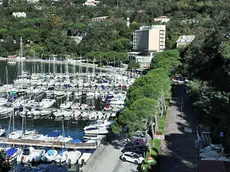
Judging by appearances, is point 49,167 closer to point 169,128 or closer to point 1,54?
point 169,128

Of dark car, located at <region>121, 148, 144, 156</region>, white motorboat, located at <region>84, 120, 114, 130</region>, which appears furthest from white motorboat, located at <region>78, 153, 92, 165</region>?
white motorboat, located at <region>84, 120, 114, 130</region>

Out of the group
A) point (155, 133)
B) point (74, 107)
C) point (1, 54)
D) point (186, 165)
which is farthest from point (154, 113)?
point (1, 54)

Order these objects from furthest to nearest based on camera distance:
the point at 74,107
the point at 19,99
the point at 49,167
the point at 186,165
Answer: the point at 19,99 → the point at 74,107 → the point at 49,167 → the point at 186,165

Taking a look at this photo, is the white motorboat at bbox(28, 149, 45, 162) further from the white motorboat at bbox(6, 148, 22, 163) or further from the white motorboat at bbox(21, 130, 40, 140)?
the white motorboat at bbox(21, 130, 40, 140)

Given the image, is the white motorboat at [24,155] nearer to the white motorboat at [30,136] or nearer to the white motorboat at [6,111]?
the white motorboat at [30,136]

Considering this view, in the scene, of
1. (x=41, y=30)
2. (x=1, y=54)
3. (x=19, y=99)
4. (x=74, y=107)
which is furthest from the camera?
(x=41, y=30)

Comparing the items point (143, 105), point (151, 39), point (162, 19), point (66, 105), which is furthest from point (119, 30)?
point (143, 105)
